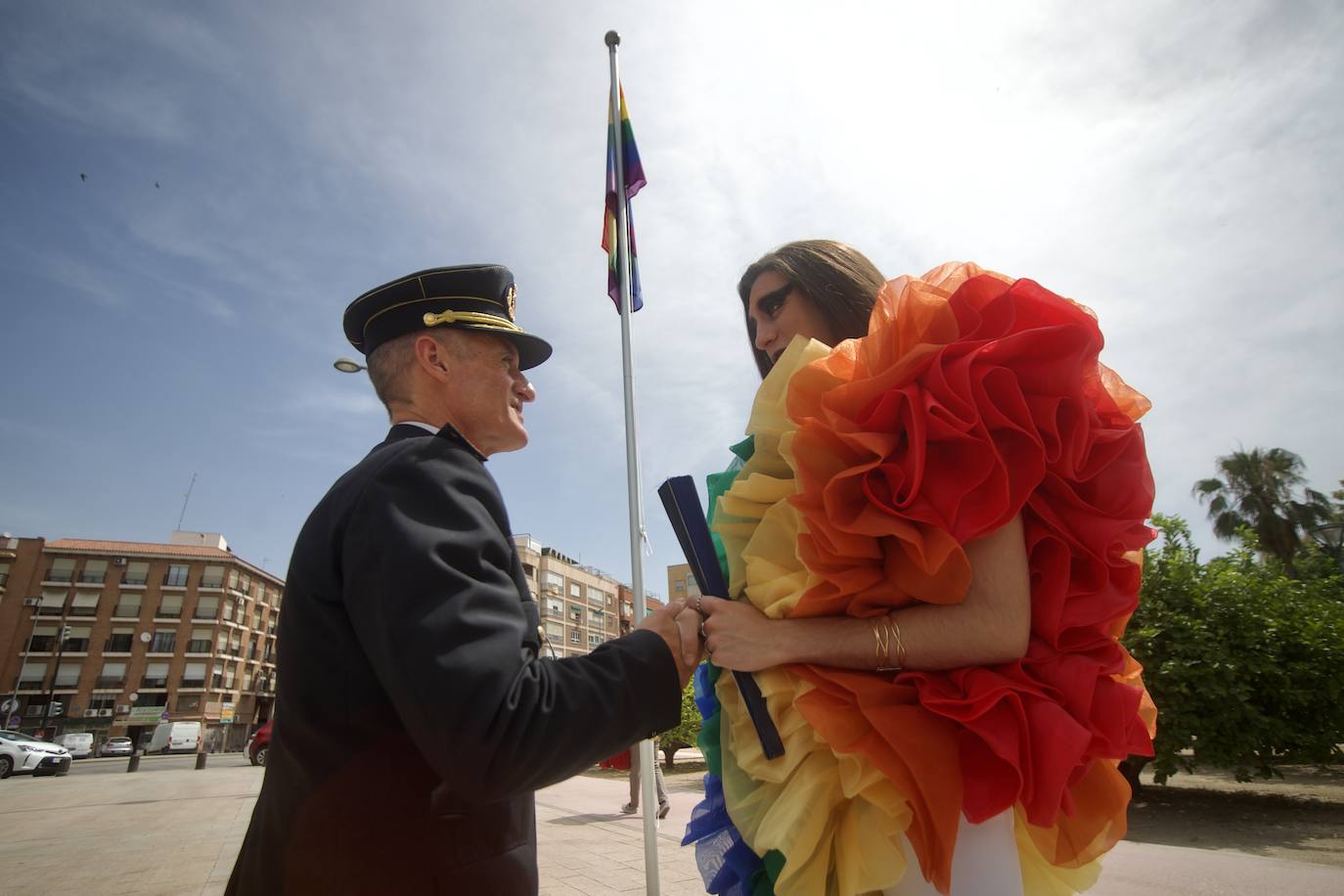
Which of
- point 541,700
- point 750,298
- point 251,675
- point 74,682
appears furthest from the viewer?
point 251,675

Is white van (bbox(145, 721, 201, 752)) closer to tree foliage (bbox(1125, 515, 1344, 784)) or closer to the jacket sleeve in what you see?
tree foliage (bbox(1125, 515, 1344, 784))

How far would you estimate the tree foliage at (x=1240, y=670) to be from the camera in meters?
9.80

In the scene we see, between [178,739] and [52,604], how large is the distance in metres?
19.9

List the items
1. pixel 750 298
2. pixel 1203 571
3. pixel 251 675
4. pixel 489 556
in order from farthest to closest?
pixel 251 675 → pixel 1203 571 → pixel 750 298 → pixel 489 556

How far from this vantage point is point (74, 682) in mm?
54656

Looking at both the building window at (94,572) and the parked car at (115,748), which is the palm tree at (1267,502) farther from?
the building window at (94,572)

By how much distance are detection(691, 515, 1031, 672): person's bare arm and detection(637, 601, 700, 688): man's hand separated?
98mm

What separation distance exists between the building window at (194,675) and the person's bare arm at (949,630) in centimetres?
7284

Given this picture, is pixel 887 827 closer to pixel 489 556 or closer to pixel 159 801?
pixel 489 556

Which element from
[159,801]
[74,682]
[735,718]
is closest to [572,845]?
[735,718]

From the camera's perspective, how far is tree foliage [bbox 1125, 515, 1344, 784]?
9797mm

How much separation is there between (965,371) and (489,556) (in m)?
1.03

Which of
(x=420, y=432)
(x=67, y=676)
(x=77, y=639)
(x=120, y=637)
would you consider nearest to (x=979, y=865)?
(x=420, y=432)

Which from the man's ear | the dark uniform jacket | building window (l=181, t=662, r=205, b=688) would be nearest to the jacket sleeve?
the dark uniform jacket
